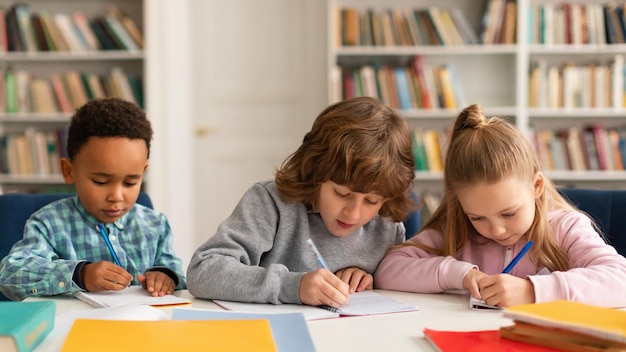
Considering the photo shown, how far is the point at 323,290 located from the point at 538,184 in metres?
0.52

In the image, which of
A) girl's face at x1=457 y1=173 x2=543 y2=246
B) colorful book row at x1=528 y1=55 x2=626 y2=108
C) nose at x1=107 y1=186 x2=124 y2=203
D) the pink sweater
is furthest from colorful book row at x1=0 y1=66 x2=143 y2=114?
girl's face at x1=457 y1=173 x2=543 y2=246

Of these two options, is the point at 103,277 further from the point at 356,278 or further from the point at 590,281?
the point at 590,281

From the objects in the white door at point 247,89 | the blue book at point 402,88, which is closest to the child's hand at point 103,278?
the blue book at point 402,88

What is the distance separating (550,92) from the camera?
4047mm

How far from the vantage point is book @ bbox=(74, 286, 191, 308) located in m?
1.28

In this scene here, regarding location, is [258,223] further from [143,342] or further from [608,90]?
[608,90]

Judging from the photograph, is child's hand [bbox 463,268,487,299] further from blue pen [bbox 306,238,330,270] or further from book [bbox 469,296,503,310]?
blue pen [bbox 306,238,330,270]

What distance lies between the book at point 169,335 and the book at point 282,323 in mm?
25

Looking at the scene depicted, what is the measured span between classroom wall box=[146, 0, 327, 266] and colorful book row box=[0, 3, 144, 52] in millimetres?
343

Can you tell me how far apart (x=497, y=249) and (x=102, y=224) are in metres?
0.85

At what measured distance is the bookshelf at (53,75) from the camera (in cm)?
407

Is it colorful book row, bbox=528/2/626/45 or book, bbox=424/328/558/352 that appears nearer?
book, bbox=424/328/558/352

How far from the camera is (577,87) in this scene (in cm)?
405

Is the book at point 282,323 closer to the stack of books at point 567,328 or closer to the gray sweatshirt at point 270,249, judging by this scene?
the gray sweatshirt at point 270,249
